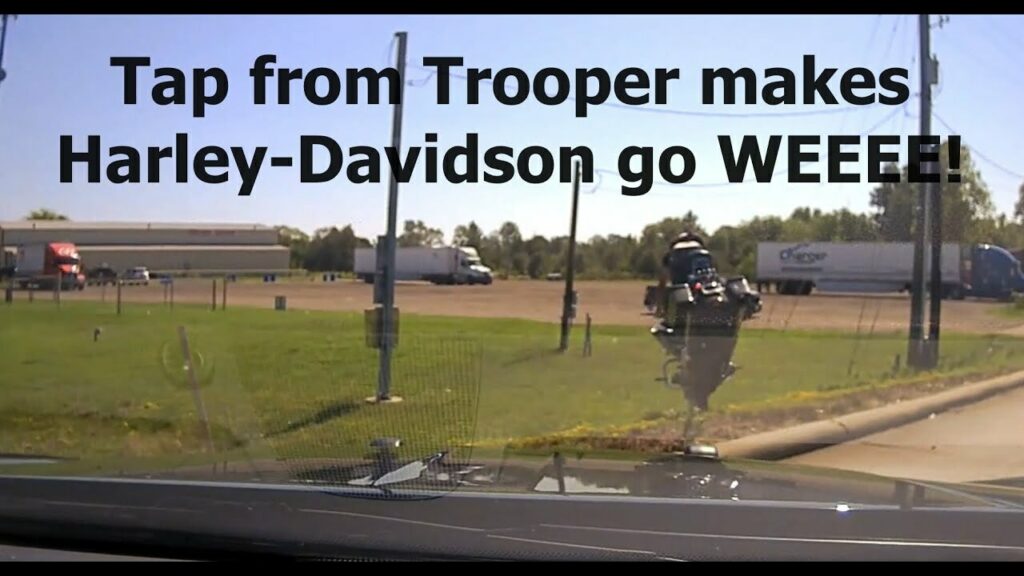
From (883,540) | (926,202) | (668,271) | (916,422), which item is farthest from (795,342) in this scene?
(883,540)

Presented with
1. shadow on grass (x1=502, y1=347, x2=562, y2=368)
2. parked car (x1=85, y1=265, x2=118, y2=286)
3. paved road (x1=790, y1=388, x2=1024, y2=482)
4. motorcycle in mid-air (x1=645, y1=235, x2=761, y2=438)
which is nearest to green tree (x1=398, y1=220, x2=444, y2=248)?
motorcycle in mid-air (x1=645, y1=235, x2=761, y2=438)

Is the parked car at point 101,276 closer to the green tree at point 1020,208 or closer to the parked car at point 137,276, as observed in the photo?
the parked car at point 137,276

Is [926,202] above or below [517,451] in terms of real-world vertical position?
above

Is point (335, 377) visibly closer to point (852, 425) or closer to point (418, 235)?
point (418, 235)

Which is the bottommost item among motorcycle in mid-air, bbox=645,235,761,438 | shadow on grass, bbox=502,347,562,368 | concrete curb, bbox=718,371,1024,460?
concrete curb, bbox=718,371,1024,460

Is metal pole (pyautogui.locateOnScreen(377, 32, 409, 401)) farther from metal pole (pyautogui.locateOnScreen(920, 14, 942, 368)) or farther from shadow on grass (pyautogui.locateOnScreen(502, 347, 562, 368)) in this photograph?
shadow on grass (pyautogui.locateOnScreen(502, 347, 562, 368))

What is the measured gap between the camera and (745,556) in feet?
14.6

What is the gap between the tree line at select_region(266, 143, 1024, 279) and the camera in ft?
24.8

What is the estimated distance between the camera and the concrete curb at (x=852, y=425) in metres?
9.22

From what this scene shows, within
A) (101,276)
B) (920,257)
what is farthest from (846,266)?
(101,276)

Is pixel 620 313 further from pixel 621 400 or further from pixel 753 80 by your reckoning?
pixel 753 80

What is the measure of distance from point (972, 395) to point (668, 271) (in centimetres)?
464

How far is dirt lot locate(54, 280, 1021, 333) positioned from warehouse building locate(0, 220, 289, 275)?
0.81m

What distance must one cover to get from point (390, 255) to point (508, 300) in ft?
4.93
